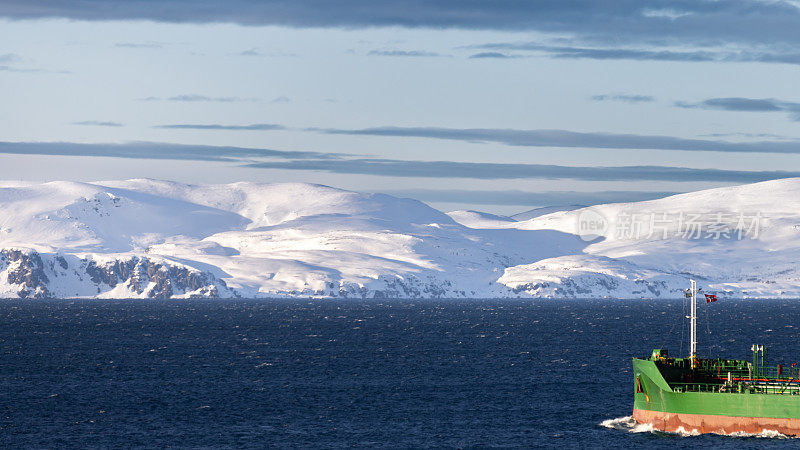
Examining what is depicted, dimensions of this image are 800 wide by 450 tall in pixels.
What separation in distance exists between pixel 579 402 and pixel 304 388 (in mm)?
34598

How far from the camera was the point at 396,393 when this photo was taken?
465ft

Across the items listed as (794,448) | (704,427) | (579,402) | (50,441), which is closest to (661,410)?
(704,427)

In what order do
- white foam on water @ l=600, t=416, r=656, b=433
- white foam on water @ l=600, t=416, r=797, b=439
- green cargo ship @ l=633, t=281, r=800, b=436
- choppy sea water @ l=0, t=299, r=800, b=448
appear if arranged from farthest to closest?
choppy sea water @ l=0, t=299, r=800, b=448 < white foam on water @ l=600, t=416, r=656, b=433 < green cargo ship @ l=633, t=281, r=800, b=436 < white foam on water @ l=600, t=416, r=797, b=439

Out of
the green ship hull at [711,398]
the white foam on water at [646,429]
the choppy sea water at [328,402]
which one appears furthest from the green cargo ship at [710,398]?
the choppy sea water at [328,402]

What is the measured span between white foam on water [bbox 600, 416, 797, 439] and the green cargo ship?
0.22m

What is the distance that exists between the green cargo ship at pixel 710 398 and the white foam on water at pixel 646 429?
0.22 metres

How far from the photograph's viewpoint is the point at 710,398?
10069cm

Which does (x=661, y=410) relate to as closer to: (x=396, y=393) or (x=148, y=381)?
(x=396, y=393)

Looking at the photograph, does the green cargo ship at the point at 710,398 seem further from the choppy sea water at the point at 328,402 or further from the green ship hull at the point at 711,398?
the choppy sea water at the point at 328,402

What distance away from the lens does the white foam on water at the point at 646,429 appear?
320 ft

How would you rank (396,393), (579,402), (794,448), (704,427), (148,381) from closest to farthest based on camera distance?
(794,448) → (704,427) → (579,402) → (396,393) → (148,381)

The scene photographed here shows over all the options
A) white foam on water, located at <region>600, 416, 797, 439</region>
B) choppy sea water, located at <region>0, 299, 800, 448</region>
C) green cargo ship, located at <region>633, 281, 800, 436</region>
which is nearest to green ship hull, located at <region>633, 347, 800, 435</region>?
green cargo ship, located at <region>633, 281, 800, 436</region>

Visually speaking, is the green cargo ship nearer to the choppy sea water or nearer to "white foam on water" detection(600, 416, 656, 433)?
"white foam on water" detection(600, 416, 656, 433)

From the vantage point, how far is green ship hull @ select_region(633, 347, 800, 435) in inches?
3848
